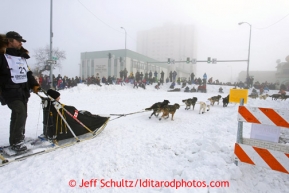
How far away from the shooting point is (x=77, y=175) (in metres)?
2.57

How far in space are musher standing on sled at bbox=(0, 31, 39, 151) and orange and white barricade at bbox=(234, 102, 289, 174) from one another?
3621mm

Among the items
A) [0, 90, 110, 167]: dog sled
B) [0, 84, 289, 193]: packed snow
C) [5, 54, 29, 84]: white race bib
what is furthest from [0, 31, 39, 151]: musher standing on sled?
[0, 84, 289, 193]: packed snow

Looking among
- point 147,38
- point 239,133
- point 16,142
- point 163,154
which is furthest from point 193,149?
point 147,38

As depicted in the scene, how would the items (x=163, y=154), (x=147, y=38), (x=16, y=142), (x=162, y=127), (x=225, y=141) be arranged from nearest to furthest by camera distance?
(x=16, y=142)
(x=163, y=154)
(x=225, y=141)
(x=162, y=127)
(x=147, y=38)

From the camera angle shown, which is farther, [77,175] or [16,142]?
[16,142]

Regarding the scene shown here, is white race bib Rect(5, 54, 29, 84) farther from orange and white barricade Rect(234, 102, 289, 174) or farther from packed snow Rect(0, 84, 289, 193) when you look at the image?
orange and white barricade Rect(234, 102, 289, 174)

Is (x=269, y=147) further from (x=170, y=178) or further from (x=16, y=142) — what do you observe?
(x=16, y=142)

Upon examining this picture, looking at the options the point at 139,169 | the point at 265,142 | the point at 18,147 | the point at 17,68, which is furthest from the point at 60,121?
the point at 265,142

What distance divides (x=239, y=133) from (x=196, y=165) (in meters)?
0.82

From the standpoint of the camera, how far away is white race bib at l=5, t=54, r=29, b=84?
2945 mm

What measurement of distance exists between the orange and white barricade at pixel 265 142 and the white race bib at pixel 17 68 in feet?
12.0

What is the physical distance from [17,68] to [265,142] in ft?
13.4

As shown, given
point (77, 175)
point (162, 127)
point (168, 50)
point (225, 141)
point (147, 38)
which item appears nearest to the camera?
point (77, 175)

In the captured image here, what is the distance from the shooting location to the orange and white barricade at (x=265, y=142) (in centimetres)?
231
